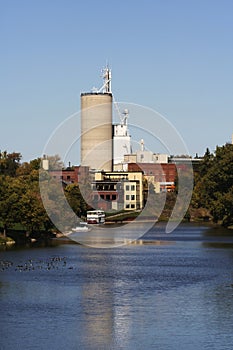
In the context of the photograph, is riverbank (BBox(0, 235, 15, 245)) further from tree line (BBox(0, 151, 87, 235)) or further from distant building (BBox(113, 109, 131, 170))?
distant building (BBox(113, 109, 131, 170))

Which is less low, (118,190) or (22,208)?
(118,190)

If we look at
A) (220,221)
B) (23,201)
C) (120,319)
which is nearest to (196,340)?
(120,319)

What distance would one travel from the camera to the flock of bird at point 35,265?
45.2m

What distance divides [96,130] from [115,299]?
8657 cm

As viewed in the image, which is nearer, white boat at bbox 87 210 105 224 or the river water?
the river water

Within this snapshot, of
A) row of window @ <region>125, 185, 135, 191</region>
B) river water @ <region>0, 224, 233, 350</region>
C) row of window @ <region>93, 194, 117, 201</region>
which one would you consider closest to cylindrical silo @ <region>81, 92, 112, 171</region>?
row of window @ <region>125, 185, 135, 191</region>

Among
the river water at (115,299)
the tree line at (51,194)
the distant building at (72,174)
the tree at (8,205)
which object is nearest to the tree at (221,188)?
the tree line at (51,194)

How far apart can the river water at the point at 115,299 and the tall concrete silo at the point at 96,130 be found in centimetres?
6499

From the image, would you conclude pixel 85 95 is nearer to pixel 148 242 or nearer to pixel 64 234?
pixel 64 234

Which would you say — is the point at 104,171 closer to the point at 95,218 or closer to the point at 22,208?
the point at 95,218

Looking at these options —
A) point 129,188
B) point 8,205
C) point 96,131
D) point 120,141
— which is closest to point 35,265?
point 8,205

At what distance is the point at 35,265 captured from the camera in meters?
46.7

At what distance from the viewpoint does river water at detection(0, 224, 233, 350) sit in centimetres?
2755

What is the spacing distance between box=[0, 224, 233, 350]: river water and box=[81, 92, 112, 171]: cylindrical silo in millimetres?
64999
